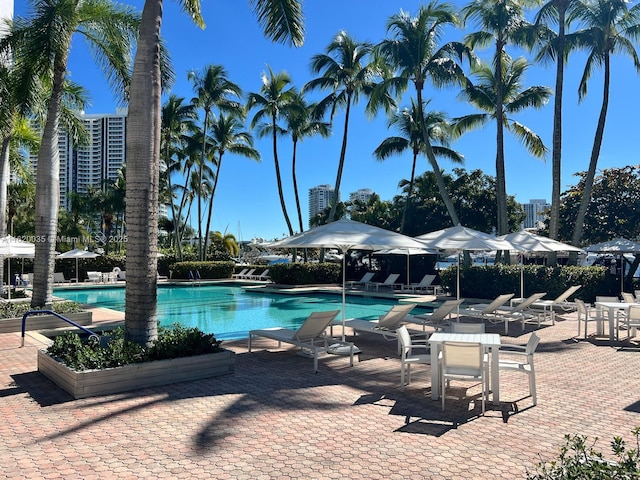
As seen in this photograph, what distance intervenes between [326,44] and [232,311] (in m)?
16.1

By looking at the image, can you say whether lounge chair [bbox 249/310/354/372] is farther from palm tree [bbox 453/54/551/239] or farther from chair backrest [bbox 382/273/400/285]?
palm tree [bbox 453/54/551/239]

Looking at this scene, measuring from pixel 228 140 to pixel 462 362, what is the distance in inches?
1211

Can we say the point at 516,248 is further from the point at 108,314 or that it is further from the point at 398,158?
the point at 398,158

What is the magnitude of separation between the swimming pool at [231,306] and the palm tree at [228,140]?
9.71 meters

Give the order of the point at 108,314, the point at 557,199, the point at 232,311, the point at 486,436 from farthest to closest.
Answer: the point at 557,199 → the point at 232,311 → the point at 108,314 → the point at 486,436

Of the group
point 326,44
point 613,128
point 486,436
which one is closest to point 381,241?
point 486,436

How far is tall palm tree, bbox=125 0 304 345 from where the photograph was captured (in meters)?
7.25

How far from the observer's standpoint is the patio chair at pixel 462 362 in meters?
5.73

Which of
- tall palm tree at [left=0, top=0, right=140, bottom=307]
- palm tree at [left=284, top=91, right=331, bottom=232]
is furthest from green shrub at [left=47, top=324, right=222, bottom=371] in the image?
palm tree at [left=284, top=91, right=331, bottom=232]

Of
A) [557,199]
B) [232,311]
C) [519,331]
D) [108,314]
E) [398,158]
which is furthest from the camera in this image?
[398,158]

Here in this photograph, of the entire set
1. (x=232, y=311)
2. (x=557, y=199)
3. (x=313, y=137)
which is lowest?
(x=232, y=311)

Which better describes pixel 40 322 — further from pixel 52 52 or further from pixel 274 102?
pixel 274 102

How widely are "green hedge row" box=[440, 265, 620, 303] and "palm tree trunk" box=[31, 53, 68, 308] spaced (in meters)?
14.0

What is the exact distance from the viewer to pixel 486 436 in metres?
4.92
